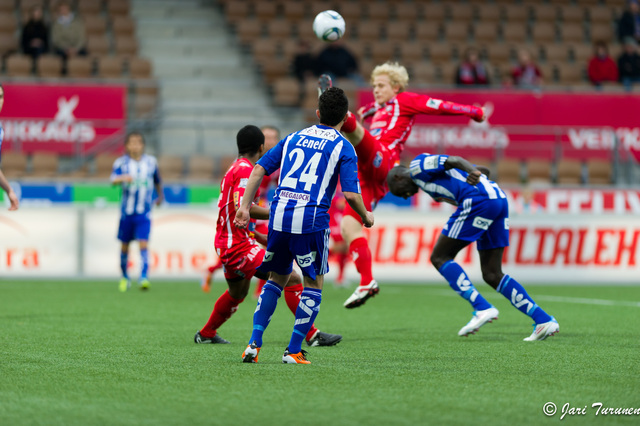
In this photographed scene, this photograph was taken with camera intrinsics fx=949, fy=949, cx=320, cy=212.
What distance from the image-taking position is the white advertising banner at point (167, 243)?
15.5 metres

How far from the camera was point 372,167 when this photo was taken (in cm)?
868

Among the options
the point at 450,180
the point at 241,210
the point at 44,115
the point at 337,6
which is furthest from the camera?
the point at 337,6

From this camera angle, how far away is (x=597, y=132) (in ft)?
62.7

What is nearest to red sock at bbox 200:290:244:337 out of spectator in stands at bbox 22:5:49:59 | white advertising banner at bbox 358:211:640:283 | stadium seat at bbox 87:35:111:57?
white advertising banner at bbox 358:211:640:283

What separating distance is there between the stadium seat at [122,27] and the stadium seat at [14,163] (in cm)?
499

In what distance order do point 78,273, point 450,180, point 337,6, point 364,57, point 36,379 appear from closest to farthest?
point 36,379, point 450,180, point 78,273, point 364,57, point 337,6

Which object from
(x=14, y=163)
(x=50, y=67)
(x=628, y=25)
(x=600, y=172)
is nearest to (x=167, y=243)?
(x=14, y=163)

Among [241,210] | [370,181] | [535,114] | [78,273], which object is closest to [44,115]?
[78,273]

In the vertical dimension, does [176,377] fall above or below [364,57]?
below

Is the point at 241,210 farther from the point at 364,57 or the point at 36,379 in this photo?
the point at 364,57

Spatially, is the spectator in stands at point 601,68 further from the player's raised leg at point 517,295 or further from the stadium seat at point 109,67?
the player's raised leg at point 517,295

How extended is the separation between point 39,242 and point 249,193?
396 inches

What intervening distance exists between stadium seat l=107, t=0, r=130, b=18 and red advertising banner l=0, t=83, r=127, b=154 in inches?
165

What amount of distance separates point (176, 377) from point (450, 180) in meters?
3.56
